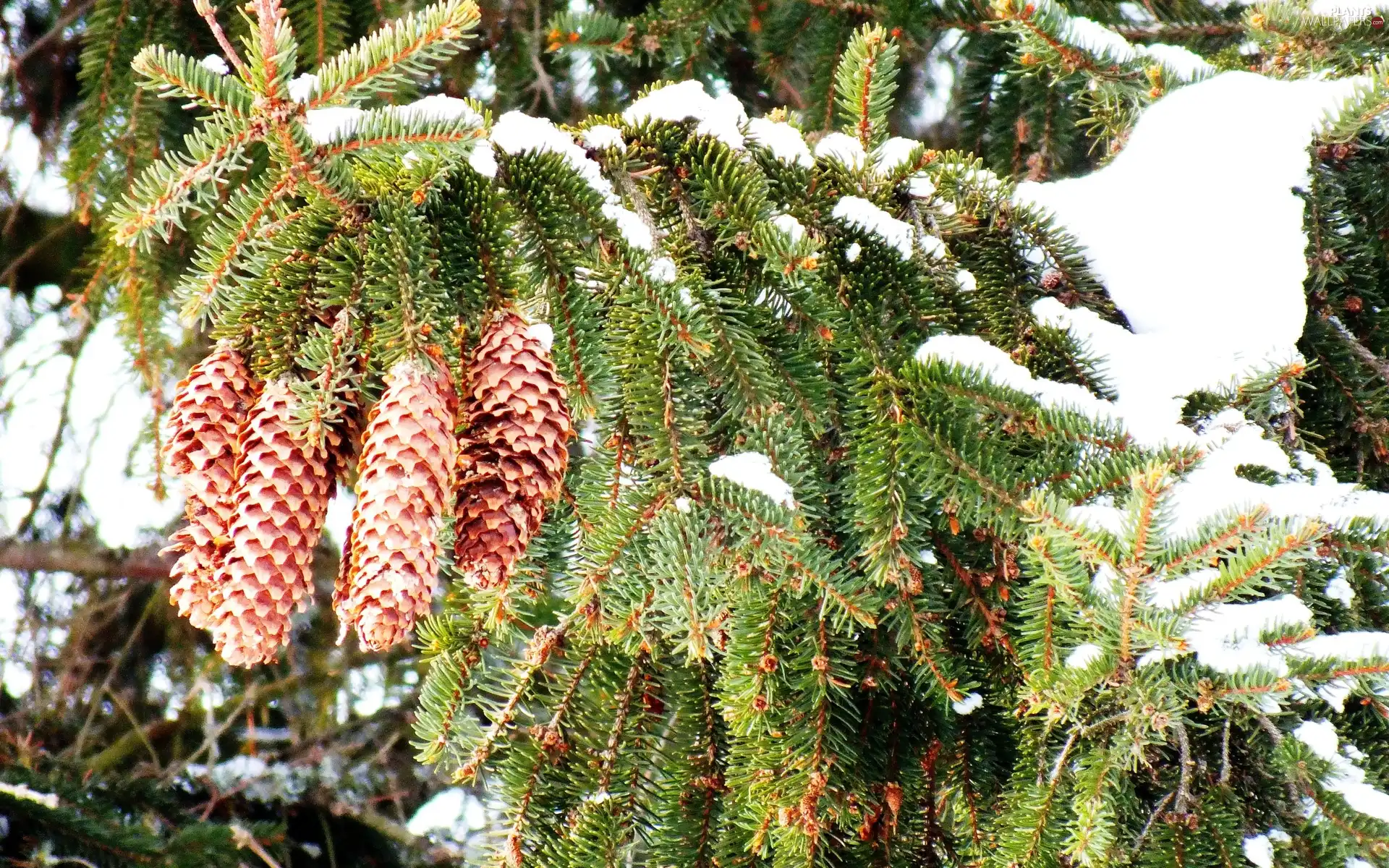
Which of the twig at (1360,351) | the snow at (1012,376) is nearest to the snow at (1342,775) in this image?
the snow at (1012,376)

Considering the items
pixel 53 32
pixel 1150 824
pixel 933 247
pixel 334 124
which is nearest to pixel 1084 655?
pixel 1150 824

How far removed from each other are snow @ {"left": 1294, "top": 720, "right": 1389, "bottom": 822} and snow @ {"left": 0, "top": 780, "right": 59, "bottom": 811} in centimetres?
266

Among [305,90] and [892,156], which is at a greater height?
[305,90]

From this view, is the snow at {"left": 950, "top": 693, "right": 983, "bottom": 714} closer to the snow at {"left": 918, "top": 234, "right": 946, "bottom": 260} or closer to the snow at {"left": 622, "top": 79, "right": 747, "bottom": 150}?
the snow at {"left": 918, "top": 234, "right": 946, "bottom": 260}

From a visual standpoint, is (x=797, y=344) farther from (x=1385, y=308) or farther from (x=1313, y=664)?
(x=1385, y=308)

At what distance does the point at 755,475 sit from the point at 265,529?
0.53 meters

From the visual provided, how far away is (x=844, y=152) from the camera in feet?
4.06

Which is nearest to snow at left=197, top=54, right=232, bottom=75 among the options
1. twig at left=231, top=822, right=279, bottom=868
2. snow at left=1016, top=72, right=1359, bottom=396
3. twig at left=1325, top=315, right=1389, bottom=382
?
snow at left=1016, top=72, right=1359, bottom=396

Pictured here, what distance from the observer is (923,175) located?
125 centimetres

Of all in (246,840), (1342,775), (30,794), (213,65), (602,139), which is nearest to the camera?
(213,65)

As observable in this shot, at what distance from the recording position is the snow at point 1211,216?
1271 millimetres

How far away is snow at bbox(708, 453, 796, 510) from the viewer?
1.09m

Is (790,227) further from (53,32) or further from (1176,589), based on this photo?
(53,32)

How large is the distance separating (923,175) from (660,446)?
51 cm
